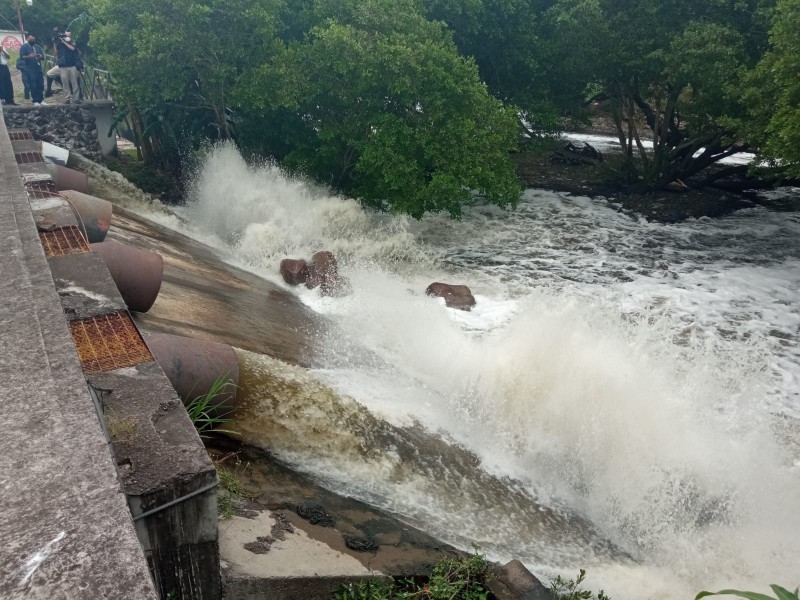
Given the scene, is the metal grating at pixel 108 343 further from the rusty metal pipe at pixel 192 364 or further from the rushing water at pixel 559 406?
the rushing water at pixel 559 406

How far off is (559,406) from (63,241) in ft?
18.1

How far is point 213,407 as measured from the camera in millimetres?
4914

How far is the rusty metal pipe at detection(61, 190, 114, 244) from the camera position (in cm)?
764

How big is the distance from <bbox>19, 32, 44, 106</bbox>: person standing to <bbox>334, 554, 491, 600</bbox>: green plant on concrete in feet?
51.8

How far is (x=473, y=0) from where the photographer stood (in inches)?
686

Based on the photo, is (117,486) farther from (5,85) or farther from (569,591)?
(5,85)

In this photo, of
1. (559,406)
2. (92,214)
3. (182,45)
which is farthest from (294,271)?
(182,45)

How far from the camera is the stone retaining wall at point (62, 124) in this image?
15.1 metres

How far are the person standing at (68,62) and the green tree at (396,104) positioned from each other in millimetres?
5324

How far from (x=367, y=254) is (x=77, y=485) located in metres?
11.7

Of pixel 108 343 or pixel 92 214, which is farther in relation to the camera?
pixel 92 214

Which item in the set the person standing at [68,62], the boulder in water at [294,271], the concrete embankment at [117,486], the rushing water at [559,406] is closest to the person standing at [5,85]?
the person standing at [68,62]

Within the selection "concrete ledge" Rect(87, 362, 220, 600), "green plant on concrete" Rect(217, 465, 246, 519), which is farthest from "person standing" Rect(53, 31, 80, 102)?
"concrete ledge" Rect(87, 362, 220, 600)

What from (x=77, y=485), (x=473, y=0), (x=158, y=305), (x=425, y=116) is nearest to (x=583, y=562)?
(x=77, y=485)
